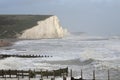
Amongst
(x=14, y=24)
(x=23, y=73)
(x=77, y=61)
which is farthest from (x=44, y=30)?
(x=23, y=73)

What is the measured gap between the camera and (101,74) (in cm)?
3338

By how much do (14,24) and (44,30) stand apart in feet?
60.3

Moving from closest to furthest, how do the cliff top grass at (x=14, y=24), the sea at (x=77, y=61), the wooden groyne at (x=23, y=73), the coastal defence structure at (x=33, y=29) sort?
the wooden groyne at (x=23, y=73) < the sea at (x=77, y=61) < the coastal defence structure at (x=33, y=29) < the cliff top grass at (x=14, y=24)

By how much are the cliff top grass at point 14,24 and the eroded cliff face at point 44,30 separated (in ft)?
9.88

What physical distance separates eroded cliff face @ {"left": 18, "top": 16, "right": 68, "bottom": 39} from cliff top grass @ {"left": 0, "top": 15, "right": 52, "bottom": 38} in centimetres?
301

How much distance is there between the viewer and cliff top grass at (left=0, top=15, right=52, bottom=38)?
157 m

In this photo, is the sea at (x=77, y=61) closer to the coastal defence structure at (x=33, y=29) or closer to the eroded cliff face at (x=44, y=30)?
the eroded cliff face at (x=44, y=30)

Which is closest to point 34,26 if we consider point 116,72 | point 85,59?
point 85,59

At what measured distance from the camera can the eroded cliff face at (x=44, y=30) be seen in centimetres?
15510

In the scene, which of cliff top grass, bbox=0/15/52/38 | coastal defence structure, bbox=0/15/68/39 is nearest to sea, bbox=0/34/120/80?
coastal defence structure, bbox=0/15/68/39

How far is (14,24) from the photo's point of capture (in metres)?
172

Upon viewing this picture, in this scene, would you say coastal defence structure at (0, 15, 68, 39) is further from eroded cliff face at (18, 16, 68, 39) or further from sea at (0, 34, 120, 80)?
sea at (0, 34, 120, 80)

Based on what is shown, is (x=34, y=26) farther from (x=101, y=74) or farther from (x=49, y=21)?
(x=101, y=74)

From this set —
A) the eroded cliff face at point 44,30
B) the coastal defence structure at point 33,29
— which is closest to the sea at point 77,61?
the eroded cliff face at point 44,30
